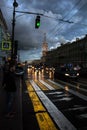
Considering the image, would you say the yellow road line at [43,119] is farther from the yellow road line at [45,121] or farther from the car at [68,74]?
the car at [68,74]

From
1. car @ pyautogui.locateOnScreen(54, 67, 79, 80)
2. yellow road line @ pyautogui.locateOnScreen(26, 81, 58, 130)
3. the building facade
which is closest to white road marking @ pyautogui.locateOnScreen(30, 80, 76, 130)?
yellow road line @ pyautogui.locateOnScreen(26, 81, 58, 130)

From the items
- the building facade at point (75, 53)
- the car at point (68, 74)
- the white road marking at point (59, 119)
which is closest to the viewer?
the white road marking at point (59, 119)

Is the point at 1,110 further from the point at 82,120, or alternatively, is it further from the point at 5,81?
the point at 82,120

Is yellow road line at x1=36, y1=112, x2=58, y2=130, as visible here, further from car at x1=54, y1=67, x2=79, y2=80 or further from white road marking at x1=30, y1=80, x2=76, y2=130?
car at x1=54, y1=67, x2=79, y2=80

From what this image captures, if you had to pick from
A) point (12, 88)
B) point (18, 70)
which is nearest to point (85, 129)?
point (12, 88)

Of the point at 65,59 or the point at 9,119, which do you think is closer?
the point at 9,119

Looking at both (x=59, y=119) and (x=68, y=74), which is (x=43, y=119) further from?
(x=68, y=74)

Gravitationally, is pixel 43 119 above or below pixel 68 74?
below

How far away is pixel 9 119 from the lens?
28.3 feet

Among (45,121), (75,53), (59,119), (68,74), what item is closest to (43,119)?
(45,121)

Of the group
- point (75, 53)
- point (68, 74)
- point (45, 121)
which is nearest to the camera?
point (45, 121)

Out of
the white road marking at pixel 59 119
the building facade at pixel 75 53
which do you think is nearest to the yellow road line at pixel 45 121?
the white road marking at pixel 59 119

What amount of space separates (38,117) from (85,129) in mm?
2250

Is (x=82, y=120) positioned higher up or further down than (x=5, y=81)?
further down
